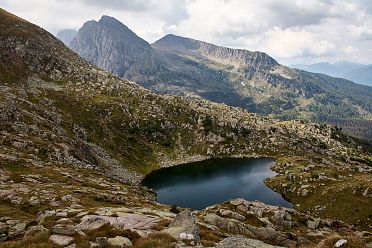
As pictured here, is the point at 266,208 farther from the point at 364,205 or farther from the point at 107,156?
the point at 107,156

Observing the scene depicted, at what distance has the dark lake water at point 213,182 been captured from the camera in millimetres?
110000

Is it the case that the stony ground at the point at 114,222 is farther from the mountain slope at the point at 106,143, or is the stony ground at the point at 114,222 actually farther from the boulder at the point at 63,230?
the mountain slope at the point at 106,143

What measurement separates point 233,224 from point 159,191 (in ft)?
263

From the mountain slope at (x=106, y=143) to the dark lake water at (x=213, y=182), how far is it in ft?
17.2

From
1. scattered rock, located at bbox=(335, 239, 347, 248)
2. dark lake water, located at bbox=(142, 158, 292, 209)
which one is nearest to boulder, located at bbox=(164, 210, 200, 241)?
scattered rock, located at bbox=(335, 239, 347, 248)

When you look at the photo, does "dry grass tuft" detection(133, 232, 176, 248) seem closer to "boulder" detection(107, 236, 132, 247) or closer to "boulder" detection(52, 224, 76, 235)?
"boulder" detection(107, 236, 132, 247)

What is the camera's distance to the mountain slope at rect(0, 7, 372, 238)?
6581cm

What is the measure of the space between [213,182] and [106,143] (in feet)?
150

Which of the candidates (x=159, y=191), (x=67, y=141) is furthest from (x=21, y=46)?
(x=159, y=191)


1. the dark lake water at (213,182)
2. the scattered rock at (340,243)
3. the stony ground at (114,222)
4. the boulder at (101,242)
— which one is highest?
the scattered rock at (340,243)

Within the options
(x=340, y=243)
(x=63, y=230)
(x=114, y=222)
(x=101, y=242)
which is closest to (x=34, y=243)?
(x=63, y=230)

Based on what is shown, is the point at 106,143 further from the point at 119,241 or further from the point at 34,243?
the point at 119,241

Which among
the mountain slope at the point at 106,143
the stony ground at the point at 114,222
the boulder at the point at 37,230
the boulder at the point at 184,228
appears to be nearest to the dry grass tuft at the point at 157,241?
Result: the stony ground at the point at 114,222

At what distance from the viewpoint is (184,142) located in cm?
16850
